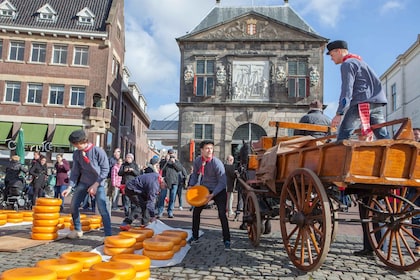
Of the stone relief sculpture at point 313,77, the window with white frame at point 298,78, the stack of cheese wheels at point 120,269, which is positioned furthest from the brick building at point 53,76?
the stack of cheese wheels at point 120,269

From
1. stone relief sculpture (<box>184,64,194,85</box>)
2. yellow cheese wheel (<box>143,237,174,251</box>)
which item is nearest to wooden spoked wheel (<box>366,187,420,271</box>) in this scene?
yellow cheese wheel (<box>143,237,174,251</box>)

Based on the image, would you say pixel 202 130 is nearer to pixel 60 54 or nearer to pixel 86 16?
pixel 60 54

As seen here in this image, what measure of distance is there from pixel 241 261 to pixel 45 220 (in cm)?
321

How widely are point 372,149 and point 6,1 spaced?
31.3 metres

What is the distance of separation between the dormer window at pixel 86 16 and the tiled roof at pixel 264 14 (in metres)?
7.49

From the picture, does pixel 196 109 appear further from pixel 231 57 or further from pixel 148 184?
pixel 148 184

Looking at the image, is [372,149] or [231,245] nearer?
[372,149]

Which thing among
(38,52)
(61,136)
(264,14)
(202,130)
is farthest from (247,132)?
(38,52)

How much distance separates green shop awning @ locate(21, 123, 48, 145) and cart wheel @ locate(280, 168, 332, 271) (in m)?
24.3

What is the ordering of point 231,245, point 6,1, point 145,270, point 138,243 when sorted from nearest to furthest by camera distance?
point 145,270, point 138,243, point 231,245, point 6,1

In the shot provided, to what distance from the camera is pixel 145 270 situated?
3.87 meters

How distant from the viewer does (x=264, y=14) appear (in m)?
28.8

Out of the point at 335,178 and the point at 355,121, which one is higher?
the point at 355,121

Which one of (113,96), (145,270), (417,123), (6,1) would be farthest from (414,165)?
(6,1)
